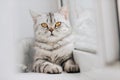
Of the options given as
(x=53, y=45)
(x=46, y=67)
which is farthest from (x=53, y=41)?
(x=46, y=67)

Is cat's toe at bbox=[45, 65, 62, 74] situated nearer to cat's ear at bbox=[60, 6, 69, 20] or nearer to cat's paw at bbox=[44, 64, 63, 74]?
cat's paw at bbox=[44, 64, 63, 74]

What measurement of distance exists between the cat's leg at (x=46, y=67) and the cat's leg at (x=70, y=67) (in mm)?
32

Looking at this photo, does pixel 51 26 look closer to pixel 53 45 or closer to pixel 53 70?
pixel 53 45

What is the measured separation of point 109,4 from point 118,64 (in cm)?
15

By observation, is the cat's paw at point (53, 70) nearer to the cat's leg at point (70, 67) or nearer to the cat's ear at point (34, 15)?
the cat's leg at point (70, 67)

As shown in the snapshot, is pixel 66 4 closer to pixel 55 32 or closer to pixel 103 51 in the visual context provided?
pixel 55 32

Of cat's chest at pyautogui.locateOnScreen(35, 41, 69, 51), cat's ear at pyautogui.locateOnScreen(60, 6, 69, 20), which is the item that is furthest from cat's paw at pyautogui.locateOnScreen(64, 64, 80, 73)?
cat's ear at pyautogui.locateOnScreen(60, 6, 69, 20)

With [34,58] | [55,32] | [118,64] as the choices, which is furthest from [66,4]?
[118,64]

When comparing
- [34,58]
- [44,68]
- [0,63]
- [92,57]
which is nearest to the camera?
[0,63]

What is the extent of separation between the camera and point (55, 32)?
→ 81cm

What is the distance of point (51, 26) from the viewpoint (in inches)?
32.2

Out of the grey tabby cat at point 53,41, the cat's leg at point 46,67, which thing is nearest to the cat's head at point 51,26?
the grey tabby cat at point 53,41

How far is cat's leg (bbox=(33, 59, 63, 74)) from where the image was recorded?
27.2 inches

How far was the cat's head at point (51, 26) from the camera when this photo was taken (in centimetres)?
81
